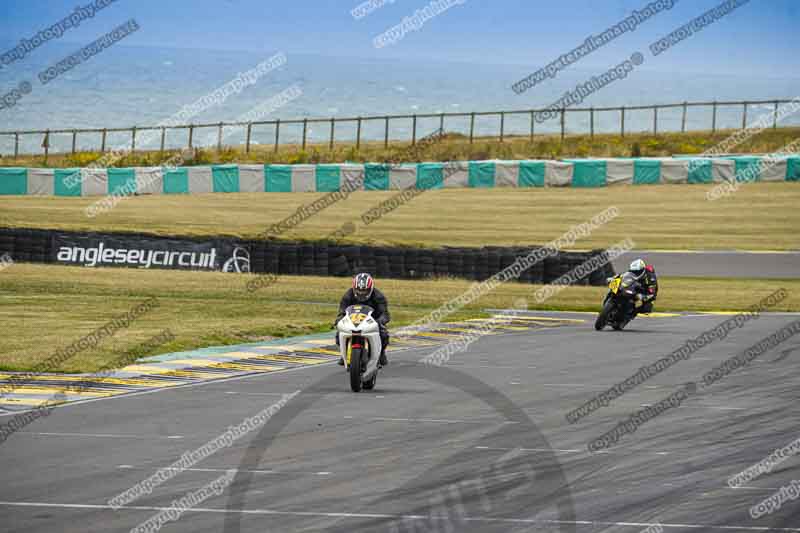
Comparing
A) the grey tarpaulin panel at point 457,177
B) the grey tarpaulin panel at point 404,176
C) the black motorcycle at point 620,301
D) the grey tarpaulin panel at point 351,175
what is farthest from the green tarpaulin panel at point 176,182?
the black motorcycle at point 620,301

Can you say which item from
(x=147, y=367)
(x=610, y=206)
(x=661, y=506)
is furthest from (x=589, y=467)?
(x=610, y=206)

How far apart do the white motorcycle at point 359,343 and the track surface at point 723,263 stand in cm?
2086

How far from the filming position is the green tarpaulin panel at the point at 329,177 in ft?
177

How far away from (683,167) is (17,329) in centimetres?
3683

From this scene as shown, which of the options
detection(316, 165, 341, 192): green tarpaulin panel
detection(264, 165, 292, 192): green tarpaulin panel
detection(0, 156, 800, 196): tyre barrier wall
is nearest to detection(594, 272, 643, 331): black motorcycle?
detection(0, 156, 800, 196): tyre barrier wall

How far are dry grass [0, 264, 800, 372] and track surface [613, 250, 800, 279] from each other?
107 cm

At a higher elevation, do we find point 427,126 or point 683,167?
point 427,126

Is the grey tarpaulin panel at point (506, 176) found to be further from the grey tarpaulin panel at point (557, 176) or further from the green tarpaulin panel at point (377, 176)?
the green tarpaulin panel at point (377, 176)

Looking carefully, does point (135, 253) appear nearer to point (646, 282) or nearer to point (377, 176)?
point (646, 282)

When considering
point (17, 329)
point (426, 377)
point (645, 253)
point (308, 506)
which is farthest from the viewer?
point (645, 253)

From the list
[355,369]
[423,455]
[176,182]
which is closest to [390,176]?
[176,182]

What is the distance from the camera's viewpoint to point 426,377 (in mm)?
18484

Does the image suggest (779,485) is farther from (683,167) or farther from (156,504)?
(683,167)

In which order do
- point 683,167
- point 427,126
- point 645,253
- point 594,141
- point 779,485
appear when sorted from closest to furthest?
point 779,485 < point 645,253 < point 683,167 < point 594,141 < point 427,126
